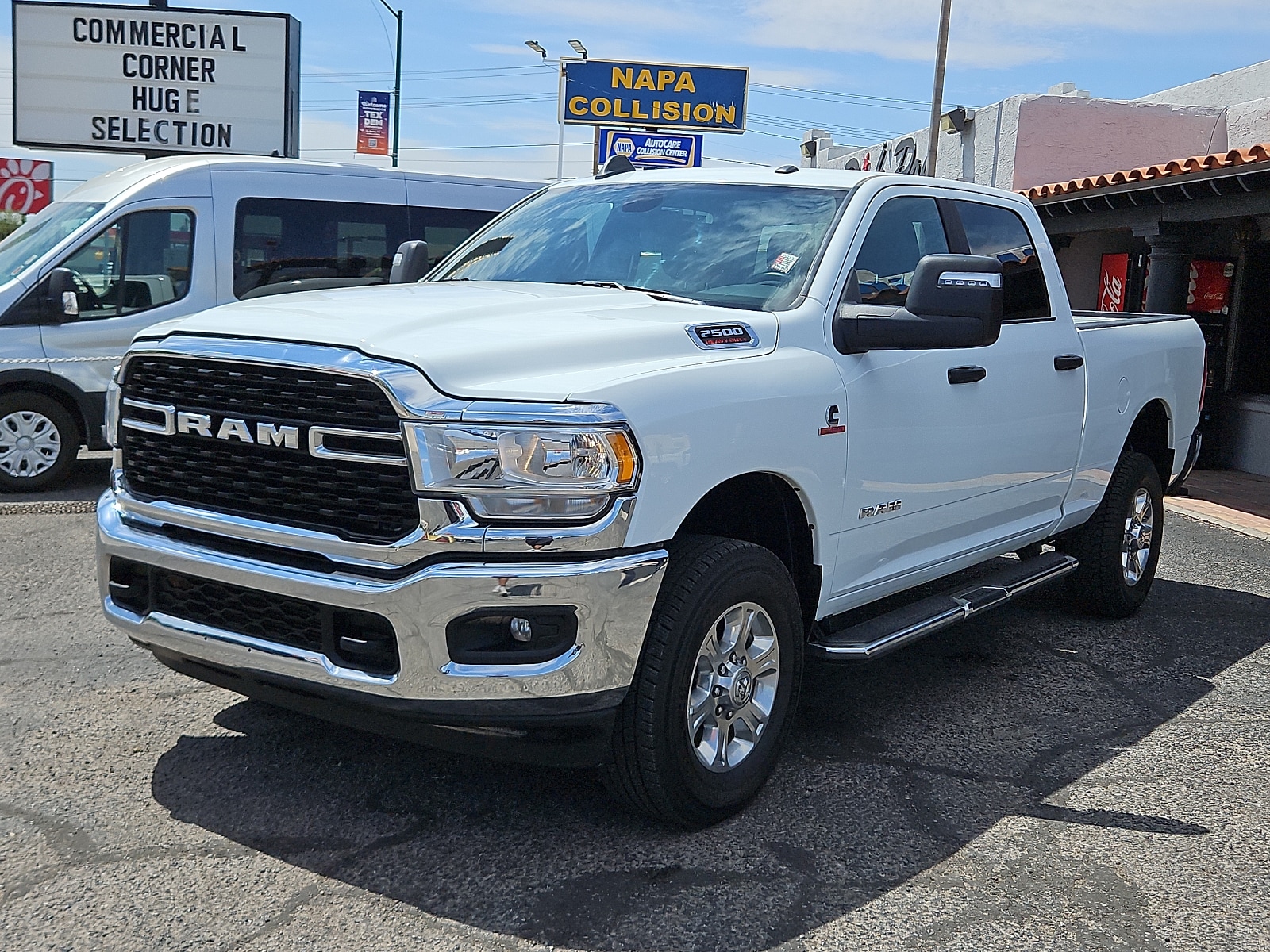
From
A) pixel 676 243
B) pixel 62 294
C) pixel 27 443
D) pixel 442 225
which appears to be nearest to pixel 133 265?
pixel 62 294

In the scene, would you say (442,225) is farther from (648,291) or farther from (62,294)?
(648,291)

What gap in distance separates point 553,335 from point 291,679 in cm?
116

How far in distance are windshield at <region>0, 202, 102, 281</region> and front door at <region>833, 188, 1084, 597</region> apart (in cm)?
662

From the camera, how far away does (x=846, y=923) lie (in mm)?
3223

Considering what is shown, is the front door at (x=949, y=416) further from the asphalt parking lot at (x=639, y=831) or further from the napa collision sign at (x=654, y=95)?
the napa collision sign at (x=654, y=95)

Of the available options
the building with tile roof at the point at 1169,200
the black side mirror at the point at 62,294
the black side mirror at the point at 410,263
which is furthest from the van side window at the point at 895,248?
the black side mirror at the point at 62,294

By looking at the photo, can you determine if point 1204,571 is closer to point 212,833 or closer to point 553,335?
point 553,335

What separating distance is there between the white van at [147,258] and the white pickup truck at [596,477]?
5.27 metres

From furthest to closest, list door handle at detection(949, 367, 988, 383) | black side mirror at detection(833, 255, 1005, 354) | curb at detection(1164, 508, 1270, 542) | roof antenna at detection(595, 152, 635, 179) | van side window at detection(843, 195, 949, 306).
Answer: curb at detection(1164, 508, 1270, 542), roof antenna at detection(595, 152, 635, 179), door handle at detection(949, 367, 988, 383), van side window at detection(843, 195, 949, 306), black side mirror at detection(833, 255, 1005, 354)

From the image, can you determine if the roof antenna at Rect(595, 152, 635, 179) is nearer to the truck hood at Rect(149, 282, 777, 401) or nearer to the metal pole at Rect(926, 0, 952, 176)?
the truck hood at Rect(149, 282, 777, 401)

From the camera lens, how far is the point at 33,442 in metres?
9.03

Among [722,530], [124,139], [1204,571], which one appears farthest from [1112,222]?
[124,139]

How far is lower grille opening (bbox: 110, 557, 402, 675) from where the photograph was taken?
3279 mm

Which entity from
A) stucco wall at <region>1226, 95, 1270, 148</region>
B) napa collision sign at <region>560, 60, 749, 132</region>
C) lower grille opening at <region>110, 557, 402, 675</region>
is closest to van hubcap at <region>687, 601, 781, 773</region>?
lower grille opening at <region>110, 557, 402, 675</region>
